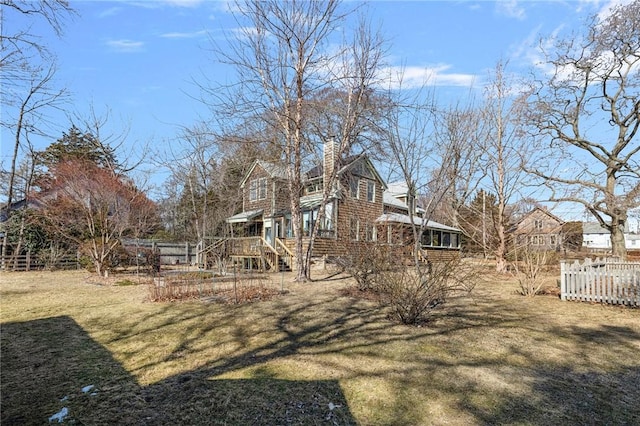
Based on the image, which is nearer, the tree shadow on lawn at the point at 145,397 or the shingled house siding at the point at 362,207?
the tree shadow on lawn at the point at 145,397

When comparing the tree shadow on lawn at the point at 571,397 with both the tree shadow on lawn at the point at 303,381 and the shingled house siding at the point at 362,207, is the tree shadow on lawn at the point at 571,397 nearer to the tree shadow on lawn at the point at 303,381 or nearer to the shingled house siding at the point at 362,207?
the tree shadow on lawn at the point at 303,381

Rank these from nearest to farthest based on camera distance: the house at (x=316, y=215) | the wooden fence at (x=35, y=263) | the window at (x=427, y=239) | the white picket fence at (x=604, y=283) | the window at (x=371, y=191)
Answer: the white picket fence at (x=604, y=283) < the wooden fence at (x=35, y=263) < the house at (x=316, y=215) < the window at (x=371, y=191) < the window at (x=427, y=239)

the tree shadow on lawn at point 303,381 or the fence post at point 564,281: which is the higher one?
the fence post at point 564,281

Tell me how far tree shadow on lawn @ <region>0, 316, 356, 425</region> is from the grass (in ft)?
0.06

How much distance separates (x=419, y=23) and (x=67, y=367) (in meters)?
11.2

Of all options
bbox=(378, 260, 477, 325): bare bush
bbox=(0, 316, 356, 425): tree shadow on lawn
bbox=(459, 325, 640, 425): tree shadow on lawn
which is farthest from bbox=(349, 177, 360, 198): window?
bbox=(0, 316, 356, 425): tree shadow on lawn

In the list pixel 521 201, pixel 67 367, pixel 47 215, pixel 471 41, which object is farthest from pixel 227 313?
pixel 521 201

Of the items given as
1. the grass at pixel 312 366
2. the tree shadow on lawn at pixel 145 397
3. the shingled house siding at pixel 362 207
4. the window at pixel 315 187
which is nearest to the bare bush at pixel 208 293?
the grass at pixel 312 366

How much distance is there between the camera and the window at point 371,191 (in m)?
24.8

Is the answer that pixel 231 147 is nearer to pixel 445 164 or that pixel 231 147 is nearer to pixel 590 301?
pixel 445 164

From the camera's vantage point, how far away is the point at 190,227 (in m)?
33.2

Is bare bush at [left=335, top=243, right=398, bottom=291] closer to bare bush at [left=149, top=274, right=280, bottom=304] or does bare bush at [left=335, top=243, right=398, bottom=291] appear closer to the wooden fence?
bare bush at [left=149, top=274, right=280, bottom=304]

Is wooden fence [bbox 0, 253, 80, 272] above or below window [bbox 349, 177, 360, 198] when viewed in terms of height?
below

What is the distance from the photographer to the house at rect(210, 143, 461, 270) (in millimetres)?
18922
